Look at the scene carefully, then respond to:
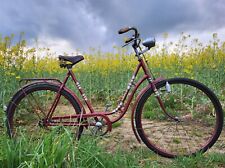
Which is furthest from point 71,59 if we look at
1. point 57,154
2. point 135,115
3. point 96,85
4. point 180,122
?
→ point 96,85

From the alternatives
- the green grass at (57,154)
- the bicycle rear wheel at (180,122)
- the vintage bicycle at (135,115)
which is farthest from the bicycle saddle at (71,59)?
the green grass at (57,154)

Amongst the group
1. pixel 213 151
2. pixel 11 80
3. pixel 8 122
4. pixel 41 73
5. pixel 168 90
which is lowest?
pixel 213 151

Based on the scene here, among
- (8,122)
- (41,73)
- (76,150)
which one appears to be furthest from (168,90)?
(41,73)

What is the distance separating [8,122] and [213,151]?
8.27ft

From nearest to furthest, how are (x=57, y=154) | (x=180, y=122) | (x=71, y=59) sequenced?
(x=57, y=154) → (x=71, y=59) → (x=180, y=122)

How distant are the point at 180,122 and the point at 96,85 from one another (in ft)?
14.8

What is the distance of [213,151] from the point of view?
4.92 metres

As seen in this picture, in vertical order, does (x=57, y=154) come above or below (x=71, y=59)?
below

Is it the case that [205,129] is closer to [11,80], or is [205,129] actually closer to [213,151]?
[213,151]

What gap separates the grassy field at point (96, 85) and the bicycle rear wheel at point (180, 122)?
0.25m

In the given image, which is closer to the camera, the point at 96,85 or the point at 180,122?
the point at 180,122

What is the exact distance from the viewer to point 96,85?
9.13m

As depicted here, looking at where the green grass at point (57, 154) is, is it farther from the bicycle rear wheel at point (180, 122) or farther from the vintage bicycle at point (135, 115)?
the bicycle rear wheel at point (180, 122)

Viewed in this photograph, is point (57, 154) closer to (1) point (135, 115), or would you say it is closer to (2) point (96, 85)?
(1) point (135, 115)
